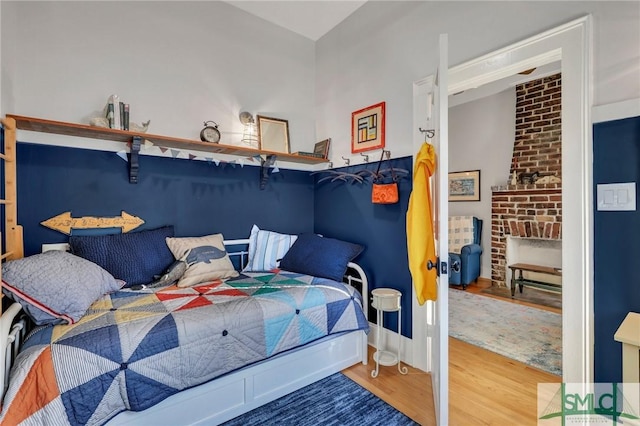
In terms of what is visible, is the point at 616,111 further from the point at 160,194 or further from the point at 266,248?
the point at 160,194

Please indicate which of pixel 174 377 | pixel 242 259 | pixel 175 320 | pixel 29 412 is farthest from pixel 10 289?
pixel 242 259

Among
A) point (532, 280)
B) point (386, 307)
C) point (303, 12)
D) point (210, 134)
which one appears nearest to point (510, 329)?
point (386, 307)

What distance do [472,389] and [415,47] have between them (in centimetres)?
235

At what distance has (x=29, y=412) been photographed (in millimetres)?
1078

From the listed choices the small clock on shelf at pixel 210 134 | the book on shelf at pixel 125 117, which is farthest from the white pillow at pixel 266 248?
the book on shelf at pixel 125 117

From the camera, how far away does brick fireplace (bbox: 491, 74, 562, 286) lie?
13.1 ft

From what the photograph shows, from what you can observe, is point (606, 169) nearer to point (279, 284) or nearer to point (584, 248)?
point (584, 248)

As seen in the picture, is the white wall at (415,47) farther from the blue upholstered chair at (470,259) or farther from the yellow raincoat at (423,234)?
the blue upholstered chair at (470,259)

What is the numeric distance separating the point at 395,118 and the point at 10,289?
7.90 ft

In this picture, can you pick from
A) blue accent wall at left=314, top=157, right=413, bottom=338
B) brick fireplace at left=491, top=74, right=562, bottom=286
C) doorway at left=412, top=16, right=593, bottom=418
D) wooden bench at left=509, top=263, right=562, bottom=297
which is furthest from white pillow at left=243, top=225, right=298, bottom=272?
brick fireplace at left=491, top=74, right=562, bottom=286

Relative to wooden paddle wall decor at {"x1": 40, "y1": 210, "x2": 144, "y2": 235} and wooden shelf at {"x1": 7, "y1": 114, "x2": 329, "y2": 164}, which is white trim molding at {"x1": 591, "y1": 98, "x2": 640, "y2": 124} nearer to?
wooden shelf at {"x1": 7, "y1": 114, "x2": 329, "y2": 164}

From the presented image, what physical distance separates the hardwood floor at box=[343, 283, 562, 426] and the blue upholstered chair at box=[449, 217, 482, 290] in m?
1.90

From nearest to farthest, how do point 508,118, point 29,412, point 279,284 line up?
point 29,412 < point 279,284 < point 508,118

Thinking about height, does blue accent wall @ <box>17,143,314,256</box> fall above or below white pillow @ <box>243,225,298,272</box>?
above
